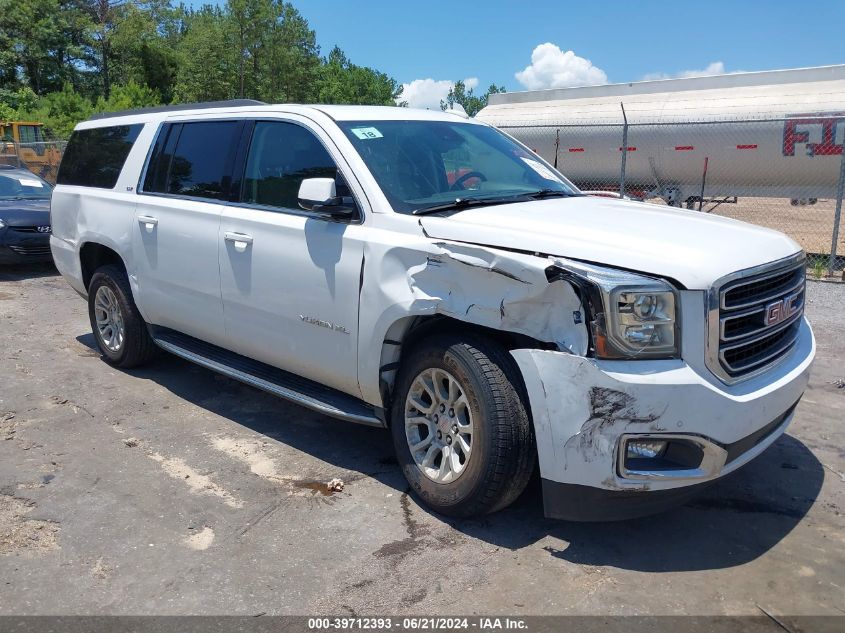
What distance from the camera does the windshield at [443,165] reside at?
4.18 metres

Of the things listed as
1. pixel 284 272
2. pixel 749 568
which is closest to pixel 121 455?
pixel 284 272

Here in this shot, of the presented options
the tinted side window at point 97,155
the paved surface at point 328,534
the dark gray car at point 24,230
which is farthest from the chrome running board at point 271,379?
the dark gray car at point 24,230

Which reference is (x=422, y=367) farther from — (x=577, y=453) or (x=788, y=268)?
(x=788, y=268)

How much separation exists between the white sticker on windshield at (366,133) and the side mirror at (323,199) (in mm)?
431

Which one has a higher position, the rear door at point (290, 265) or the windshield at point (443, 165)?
the windshield at point (443, 165)

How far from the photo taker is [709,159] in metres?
15.2

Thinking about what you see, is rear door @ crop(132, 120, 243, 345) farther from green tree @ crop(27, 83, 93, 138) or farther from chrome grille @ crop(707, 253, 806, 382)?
green tree @ crop(27, 83, 93, 138)

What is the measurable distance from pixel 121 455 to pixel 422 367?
2176 mm

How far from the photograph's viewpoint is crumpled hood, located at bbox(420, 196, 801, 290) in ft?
10.4

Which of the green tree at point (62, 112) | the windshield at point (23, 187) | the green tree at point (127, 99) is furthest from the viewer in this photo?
the green tree at point (127, 99)

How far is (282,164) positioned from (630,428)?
2.71 metres

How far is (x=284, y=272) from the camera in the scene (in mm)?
4375

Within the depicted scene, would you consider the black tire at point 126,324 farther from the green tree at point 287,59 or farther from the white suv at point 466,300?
the green tree at point 287,59

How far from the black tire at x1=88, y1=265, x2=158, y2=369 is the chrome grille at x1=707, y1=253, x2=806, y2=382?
4.49m
